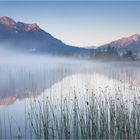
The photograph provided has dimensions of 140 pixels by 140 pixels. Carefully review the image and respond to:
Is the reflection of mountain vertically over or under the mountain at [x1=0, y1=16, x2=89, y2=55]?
under

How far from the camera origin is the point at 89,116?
5.55m

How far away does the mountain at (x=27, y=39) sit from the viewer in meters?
139

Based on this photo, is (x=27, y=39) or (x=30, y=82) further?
(x=27, y=39)

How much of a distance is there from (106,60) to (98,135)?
35.0 meters

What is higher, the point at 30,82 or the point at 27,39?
the point at 27,39

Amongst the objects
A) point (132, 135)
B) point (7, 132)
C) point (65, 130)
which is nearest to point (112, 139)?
point (132, 135)

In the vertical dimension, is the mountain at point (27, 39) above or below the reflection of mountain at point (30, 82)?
above

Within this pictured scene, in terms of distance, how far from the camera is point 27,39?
153m

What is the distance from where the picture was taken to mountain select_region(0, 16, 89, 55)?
139 m

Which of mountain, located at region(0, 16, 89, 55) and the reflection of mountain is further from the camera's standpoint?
mountain, located at region(0, 16, 89, 55)

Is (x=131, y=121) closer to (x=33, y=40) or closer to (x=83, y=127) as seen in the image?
(x=83, y=127)

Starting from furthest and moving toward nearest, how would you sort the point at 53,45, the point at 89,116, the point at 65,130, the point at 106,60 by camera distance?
the point at 53,45 < the point at 106,60 < the point at 89,116 < the point at 65,130

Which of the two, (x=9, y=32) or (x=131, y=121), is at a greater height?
(x=9, y=32)

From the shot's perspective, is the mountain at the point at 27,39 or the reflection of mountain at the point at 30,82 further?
the mountain at the point at 27,39
